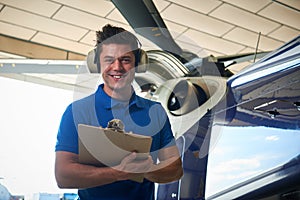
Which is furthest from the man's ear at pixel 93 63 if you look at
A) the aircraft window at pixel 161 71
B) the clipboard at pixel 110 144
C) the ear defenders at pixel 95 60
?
the aircraft window at pixel 161 71

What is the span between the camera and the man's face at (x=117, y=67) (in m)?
1.58

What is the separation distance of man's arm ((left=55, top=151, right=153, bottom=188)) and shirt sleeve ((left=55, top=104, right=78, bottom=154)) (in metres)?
0.04

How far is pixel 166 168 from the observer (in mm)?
1563

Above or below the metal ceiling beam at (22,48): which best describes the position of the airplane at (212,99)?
below

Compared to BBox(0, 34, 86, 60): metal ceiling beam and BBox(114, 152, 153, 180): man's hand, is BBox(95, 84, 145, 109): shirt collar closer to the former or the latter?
BBox(114, 152, 153, 180): man's hand

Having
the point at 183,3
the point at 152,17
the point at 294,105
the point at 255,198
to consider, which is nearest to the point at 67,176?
the point at 255,198

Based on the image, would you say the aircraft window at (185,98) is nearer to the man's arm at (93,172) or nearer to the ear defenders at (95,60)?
the ear defenders at (95,60)

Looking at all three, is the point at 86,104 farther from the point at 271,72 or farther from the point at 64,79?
the point at 64,79

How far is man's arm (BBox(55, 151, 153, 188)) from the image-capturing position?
1463mm

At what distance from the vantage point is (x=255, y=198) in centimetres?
153

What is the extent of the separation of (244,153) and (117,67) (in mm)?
523

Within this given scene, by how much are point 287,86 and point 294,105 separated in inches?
3.1

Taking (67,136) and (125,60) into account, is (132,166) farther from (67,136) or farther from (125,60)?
(125,60)

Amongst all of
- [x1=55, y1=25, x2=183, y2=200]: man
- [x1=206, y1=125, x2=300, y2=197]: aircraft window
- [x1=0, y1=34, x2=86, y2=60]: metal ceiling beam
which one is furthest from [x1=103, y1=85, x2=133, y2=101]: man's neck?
[x1=0, y1=34, x2=86, y2=60]: metal ceiling beam
